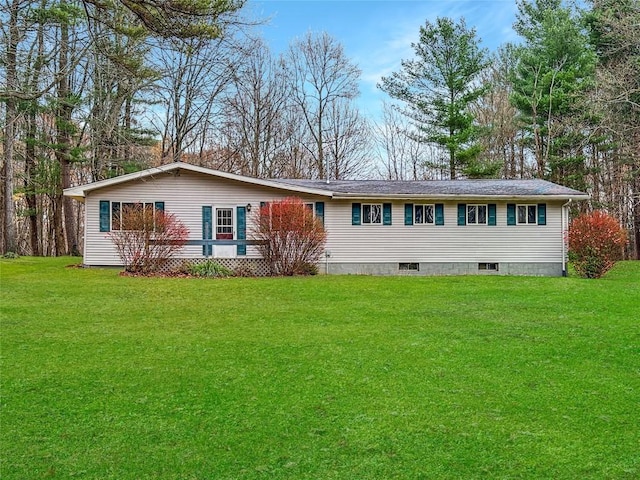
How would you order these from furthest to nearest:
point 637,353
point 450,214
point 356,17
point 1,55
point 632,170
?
point 632,170
point 356,17
point 450,214
point 1,55
point 637,353

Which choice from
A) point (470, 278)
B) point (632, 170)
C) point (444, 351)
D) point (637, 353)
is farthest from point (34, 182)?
point (632, 170)

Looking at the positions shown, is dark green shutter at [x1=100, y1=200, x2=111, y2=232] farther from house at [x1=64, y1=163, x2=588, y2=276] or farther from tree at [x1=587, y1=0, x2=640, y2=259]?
tree at [x1=587, y1=0, x2=640, y2=259]

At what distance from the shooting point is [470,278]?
13.7 metres

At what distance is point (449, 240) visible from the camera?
629 inches

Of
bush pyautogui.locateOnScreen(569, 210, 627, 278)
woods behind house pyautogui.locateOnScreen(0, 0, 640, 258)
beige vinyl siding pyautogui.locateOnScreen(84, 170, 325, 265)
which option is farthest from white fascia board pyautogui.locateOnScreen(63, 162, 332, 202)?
bush pyautogui.locateOnScreen(569, 210, 627, 278)

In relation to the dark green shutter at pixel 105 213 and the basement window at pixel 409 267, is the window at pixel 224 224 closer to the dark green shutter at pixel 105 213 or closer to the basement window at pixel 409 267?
the dark green shutter at pixel 105 213

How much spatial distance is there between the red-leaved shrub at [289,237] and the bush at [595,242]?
7.39 metres

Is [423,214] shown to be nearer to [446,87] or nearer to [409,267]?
[409,267]

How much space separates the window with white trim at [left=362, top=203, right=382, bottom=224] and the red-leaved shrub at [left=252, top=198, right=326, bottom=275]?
65.5 inches

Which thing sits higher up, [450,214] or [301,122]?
[301,122]

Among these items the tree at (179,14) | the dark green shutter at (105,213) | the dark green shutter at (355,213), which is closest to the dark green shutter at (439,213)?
the dark green shutter at (355,213)

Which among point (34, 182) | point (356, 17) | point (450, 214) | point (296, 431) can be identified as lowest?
point (296, 431)

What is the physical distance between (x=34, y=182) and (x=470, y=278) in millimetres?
18198

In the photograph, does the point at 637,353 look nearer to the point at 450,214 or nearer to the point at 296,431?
the point at 296,431
